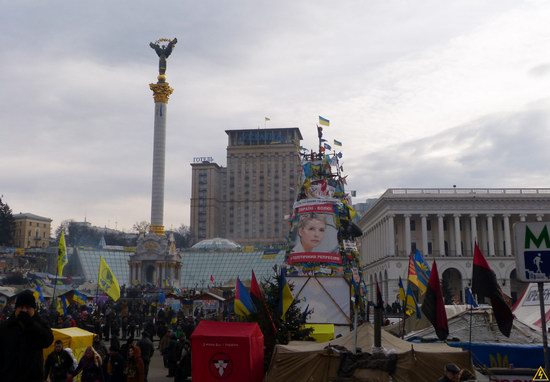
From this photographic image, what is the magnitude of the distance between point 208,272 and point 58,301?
2118 inches

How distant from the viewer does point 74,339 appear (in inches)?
494

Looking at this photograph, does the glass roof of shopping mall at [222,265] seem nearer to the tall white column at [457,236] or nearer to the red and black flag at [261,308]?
the tall white column at [457,236]

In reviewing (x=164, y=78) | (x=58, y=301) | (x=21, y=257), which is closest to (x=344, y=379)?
(x=58, y=301)

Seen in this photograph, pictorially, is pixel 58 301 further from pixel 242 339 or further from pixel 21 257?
pixel 21 257

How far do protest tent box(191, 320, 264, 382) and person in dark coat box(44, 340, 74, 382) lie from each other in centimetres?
230

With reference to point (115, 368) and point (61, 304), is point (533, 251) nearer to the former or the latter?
point (115, 368)

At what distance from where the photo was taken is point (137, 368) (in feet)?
37.7

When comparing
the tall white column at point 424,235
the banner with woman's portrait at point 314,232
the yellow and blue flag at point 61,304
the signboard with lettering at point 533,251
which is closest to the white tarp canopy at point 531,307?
the signboard with lettering at point 533,251

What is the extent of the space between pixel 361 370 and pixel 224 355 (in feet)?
8.83

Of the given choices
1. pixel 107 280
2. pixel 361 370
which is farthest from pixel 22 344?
pixel 107 280

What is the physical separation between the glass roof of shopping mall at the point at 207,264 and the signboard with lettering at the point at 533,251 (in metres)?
75.9

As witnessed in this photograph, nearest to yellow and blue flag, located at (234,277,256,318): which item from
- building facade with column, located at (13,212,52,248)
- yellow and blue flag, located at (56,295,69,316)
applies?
yellow and blue flag, located at (56,295,69,316)

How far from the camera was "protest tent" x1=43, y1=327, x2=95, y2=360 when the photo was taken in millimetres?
12352

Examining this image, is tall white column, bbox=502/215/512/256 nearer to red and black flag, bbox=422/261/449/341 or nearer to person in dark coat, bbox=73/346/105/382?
red and black flag, bbox=422/261/449/341
